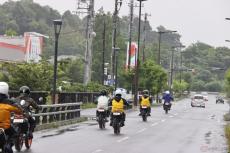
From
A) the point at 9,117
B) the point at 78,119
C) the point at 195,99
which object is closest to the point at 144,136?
the point at 78,119

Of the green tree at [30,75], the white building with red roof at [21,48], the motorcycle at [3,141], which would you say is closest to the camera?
the motorcycle at [3,141]

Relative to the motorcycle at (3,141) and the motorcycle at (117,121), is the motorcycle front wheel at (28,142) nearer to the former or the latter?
the motorcycle at (3,141)

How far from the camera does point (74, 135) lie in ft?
80.5

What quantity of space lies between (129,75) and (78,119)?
128 feet

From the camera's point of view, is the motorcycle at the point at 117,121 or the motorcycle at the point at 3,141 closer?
the motorcycle at the point at 3,141

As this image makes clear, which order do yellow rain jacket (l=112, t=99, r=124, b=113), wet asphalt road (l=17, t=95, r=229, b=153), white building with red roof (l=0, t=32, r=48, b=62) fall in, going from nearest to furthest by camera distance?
1. wet asphalt road (l=17, t=95, r=229, b=153)
2. yellow rain jacket (l=112, t=99, r=124, b=113)
3. white building with red roof (l=0, t=32, r=48, b=62)

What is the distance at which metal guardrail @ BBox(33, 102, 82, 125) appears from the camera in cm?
2702

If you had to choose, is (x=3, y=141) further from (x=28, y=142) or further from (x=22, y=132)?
(x=28, y=142)

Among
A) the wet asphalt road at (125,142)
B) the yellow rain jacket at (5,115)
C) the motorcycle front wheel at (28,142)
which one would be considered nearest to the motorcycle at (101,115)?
the wet asphalt road at (125,142)

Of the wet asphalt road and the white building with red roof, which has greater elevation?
the white building with red roof

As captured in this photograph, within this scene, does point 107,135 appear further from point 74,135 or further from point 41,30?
point 41,30

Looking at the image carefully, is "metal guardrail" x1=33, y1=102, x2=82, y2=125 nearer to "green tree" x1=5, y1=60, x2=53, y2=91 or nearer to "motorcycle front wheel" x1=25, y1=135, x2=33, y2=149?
"green tree" x1=5, y1=60, x2=53, y2=91

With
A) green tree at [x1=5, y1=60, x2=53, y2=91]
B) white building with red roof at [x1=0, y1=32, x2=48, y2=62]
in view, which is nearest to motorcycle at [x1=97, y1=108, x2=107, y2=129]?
green tree at [x1=5, y1=60, x2=53, y2=91]

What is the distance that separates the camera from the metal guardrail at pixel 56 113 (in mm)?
27016
